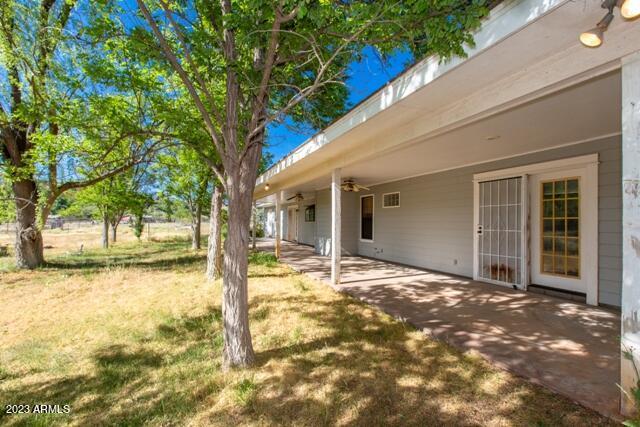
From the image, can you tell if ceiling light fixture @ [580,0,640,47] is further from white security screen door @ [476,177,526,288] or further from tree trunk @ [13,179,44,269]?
tree trunk @ [13,179,44,269]

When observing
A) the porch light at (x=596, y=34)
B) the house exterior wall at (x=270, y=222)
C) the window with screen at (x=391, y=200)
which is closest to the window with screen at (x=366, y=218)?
the window with screen at (x=391, y=200)

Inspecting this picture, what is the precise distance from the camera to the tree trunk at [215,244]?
6.64 m

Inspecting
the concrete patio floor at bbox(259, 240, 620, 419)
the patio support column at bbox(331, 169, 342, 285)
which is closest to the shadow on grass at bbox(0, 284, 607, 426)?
the concrete patio floor at bbox(259, 240, 620, 419)

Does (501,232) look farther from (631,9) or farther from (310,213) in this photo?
(310,213)

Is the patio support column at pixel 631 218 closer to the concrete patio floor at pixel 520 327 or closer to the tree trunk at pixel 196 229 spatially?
the concrete patio floor at pixel 520 327

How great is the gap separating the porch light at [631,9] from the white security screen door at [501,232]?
164 inches

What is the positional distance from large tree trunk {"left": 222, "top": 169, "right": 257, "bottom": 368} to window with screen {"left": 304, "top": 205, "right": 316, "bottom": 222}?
9.67 meters

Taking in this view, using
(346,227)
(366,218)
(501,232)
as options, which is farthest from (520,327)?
(346,227)

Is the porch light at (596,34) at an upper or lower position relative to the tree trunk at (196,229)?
upper

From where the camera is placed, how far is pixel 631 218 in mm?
1756

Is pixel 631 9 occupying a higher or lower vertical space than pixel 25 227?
higher

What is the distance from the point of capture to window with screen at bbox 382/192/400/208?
8.29 m

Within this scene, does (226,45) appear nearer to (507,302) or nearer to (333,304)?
(333,304)

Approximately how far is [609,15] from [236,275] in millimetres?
2960
